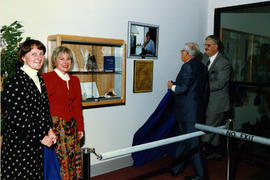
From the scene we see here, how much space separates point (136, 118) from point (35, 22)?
71.9 inches

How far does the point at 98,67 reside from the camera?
3.31 meters

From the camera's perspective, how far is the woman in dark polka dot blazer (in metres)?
2.25

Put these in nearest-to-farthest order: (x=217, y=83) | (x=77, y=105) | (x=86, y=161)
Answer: (x=86, y=161) → (x=77, y=105) → (x=217, y=83)

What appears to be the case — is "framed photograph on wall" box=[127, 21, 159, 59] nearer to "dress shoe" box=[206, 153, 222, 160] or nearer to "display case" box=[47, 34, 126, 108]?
"display case" box=[47, 34, 126, 108]

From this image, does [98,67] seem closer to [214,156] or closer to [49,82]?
[49,82]

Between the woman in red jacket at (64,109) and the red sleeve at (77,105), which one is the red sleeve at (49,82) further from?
the red sleeve at (77,105)

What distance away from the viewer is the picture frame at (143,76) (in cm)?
378

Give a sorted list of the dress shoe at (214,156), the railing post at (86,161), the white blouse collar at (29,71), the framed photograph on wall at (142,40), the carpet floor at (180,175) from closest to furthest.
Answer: the railing post at (86,161) < the white blouse collar at (29,71) < the carpet floor at (180,175) < the framed photograph on wall at (142,40) < the dress shoe at (214,156)

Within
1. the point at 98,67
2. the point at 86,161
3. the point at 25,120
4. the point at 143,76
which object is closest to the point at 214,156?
the point at 143,76

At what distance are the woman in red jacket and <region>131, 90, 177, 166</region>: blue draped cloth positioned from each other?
122 centimetres

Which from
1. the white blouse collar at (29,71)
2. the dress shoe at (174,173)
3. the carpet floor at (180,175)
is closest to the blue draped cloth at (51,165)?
the white blouse collar at (29,71)

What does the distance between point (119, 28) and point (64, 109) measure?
1.37m

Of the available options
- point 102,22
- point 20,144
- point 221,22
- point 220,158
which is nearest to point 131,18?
point 102,22

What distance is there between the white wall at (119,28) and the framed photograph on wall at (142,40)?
0.25 feet
